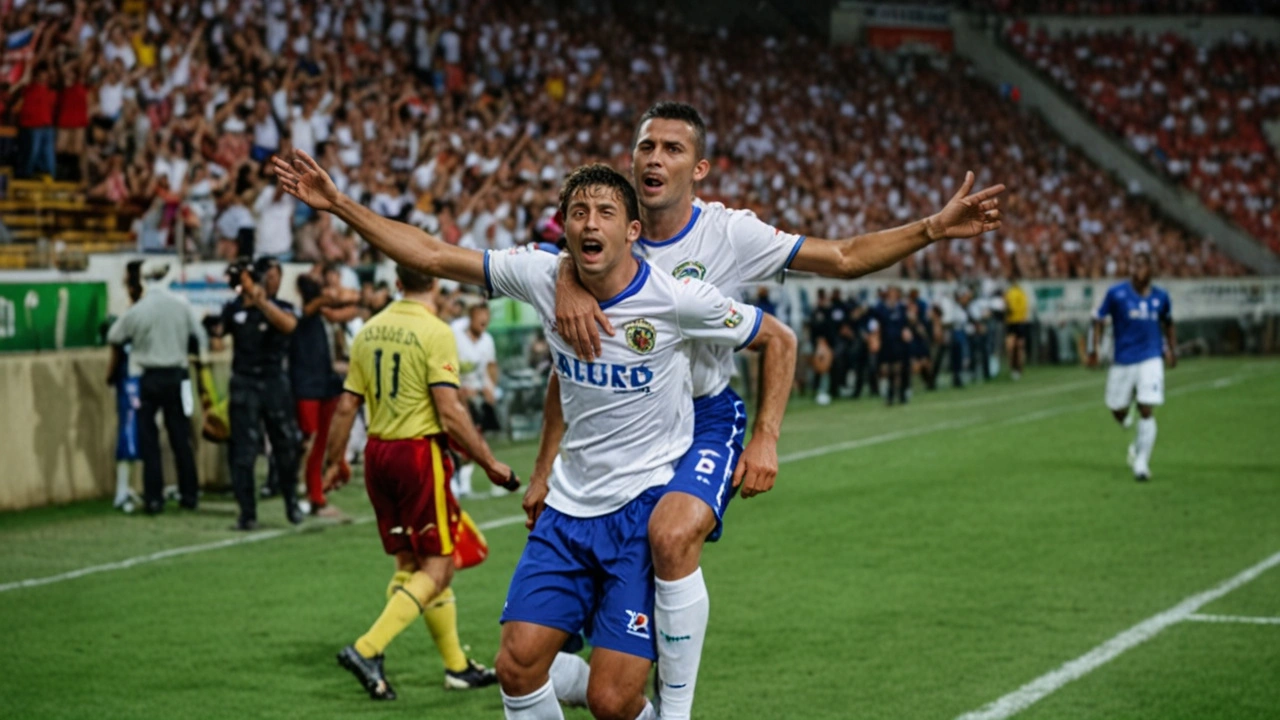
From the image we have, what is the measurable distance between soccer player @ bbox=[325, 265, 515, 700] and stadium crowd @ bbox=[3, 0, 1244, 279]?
3.17ft

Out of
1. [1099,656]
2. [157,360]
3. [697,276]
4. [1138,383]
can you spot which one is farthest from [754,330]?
[1138,383]

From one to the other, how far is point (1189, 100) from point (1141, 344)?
122 ft

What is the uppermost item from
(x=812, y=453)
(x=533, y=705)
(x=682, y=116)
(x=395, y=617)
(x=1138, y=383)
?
(x=682, y=116)

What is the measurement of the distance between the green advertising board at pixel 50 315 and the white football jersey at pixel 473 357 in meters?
3.59

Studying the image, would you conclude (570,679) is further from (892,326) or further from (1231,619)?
(892,326)

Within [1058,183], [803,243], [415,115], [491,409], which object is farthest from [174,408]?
[1058,183]

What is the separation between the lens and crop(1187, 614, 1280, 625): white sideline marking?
31.1 feet

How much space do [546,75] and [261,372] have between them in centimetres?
1956

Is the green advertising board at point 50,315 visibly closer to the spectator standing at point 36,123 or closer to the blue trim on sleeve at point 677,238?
the spectator standing at point 36,123

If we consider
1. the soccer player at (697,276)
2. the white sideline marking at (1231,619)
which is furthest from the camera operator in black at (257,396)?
the soccer player at (697,276)

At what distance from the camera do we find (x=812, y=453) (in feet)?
62.5

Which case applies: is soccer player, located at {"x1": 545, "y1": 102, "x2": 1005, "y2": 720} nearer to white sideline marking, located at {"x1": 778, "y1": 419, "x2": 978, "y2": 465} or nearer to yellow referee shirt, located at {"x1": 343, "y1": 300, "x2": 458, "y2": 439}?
yellow referee shirt, located at {"x1": 343, "y1": 300, "x2": 458, "y2": 439}

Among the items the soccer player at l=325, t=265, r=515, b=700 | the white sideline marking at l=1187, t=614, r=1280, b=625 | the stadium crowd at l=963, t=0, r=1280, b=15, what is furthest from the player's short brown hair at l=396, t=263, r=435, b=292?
the stadium crowd at l=963, t=0, r=1280, b=15

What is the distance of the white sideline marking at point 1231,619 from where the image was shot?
9.47 metres
